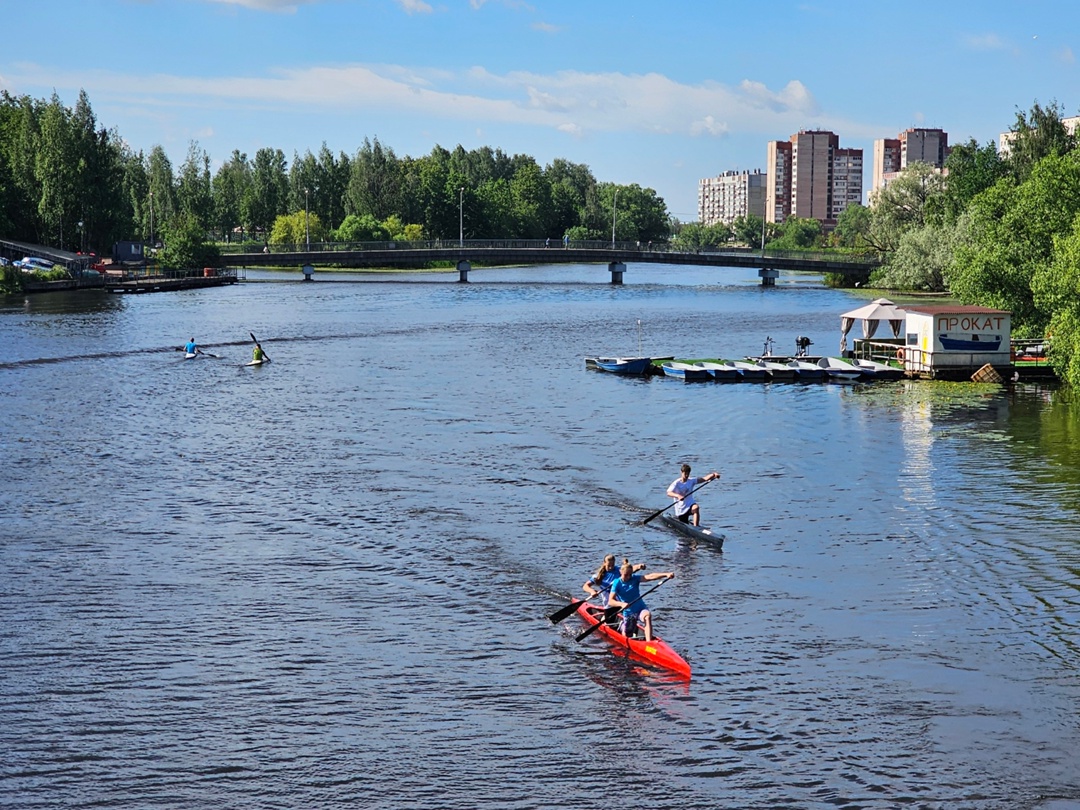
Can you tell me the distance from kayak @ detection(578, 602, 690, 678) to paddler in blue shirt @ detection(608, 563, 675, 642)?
0.23m

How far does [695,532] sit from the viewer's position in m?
37.5

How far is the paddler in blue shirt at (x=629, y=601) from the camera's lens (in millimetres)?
28359

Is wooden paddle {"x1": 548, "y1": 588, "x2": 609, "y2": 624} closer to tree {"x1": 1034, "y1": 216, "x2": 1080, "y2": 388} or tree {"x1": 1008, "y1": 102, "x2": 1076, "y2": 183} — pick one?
tree {"x1": 1034, "y1": 216, "x2": 1080, "y2": 388}

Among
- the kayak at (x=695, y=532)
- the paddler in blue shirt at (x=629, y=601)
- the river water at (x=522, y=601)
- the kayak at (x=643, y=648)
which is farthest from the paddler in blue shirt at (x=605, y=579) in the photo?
the kayak at (x=695, y=532)

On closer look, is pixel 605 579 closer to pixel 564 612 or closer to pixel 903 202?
pixel 564 612

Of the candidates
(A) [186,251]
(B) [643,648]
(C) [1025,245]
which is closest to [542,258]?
(A) [186,251]

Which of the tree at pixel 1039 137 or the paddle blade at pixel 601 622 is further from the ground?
the tree at pixel 1039 137

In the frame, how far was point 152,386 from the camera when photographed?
72.9 metres

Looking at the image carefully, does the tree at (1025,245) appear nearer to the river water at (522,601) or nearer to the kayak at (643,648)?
the river water at (522,601)

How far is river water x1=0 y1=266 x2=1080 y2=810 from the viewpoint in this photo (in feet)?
75.3

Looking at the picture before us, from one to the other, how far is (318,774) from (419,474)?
24.8 metres

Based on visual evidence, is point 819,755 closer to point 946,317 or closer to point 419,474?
point 419,474

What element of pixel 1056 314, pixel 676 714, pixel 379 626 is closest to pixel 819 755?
pixel 676 714

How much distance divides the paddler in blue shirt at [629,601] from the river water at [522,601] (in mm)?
1016
